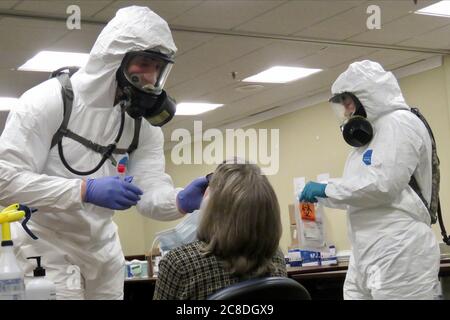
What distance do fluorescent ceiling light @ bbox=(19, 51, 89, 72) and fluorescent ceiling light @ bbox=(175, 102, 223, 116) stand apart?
2.17 m

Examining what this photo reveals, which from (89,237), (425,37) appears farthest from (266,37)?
(89,237)

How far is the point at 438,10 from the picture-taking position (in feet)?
16.7

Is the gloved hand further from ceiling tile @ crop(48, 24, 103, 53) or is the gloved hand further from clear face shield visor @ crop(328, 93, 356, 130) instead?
ceiling tile @ crop(48, 24, 103, 53)

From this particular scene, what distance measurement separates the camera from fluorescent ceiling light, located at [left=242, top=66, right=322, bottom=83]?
6.57 meters

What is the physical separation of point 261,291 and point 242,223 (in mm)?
285

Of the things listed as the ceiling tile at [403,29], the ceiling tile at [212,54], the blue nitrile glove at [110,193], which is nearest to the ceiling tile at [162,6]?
the ceiling tile at [212,54]

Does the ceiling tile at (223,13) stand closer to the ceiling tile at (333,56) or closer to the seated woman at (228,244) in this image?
the ceiling tile at (333,56)

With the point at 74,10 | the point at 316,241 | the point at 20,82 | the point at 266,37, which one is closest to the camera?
the point at 74,10

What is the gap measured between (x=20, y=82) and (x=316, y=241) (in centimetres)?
340

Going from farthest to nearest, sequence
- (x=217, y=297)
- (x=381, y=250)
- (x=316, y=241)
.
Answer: (x=316, y=241), (x=381, y=250), (x=217, y=297)

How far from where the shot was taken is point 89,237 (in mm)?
2160

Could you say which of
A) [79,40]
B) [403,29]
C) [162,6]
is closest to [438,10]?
[403,29]

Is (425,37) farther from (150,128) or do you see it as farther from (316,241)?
(150,128)

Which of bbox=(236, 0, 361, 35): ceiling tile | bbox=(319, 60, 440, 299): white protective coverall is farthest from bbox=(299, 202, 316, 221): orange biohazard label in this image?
bbox=(319, 60, 440, 299): white protective coverall
